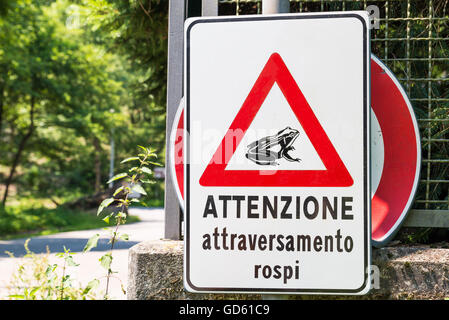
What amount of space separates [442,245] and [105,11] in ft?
14.9

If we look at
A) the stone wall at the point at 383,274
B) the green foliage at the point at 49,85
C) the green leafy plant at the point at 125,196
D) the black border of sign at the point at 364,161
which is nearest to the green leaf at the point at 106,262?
the green leafy plant at the point at 125,196

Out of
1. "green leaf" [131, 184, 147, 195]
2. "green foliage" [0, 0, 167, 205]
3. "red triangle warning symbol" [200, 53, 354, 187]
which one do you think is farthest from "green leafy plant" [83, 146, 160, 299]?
"green foliage" [0, 0, 167, 205]

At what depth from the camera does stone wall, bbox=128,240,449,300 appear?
235 cm

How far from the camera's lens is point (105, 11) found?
224 inches

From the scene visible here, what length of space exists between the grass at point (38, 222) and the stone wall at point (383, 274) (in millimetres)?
12773

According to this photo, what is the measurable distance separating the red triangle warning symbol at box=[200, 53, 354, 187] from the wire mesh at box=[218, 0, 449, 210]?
1.38 metres

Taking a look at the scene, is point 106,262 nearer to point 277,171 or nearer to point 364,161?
point 277,171

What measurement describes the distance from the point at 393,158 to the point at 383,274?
22.4 inches

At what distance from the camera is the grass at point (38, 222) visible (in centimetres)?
1504

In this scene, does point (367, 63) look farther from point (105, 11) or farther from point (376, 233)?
point (105, 11)

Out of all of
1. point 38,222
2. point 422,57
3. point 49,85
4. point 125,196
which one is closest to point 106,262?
point 125,196

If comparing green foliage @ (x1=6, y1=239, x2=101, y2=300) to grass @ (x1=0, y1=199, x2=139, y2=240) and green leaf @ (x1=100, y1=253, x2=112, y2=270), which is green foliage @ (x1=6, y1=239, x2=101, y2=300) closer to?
green leaf @ (x1=100, y1=253, x2=112, y2=270)

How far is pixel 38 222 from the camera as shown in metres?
16.9

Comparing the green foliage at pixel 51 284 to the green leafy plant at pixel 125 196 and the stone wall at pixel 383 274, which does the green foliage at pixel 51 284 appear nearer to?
the green leafy plant at pixel 125 196
